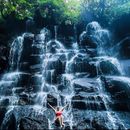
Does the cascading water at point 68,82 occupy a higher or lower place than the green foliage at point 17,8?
lower

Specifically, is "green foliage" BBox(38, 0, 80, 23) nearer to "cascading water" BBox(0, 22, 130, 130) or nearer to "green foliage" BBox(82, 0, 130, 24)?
"green foliage" BBox(82, 0, 130, 24)

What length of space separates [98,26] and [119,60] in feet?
21.5

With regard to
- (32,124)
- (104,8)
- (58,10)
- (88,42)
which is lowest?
(32,124)

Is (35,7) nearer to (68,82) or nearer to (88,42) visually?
(88,42)

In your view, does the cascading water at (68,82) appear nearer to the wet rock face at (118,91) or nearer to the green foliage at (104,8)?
the wet rock face at (118,91)

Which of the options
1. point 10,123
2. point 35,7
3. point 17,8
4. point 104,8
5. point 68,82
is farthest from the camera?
point 35,7

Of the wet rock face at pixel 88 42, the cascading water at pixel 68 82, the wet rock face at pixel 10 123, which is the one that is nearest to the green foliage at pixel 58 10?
the cascading water at pixel 68 82

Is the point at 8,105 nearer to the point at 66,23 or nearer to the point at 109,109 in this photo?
the point at 109,109

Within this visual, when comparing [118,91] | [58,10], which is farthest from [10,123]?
[58,10]

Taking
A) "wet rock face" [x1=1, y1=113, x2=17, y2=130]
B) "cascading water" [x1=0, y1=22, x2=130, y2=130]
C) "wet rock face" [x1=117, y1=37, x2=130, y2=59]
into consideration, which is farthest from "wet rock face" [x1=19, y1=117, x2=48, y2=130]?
"wet rock face" [x1=117, y1=37, x2=130, y2=59]

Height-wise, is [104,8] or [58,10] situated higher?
[58,10]

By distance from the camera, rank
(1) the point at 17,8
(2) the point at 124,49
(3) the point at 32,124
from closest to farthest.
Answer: (3) the point at 32,124, (2) the point at 124,49, (1) the point at 17,8

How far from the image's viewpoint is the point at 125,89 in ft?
52.7

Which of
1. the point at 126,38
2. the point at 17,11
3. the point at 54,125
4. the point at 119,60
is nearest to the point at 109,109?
the point at 54,125
